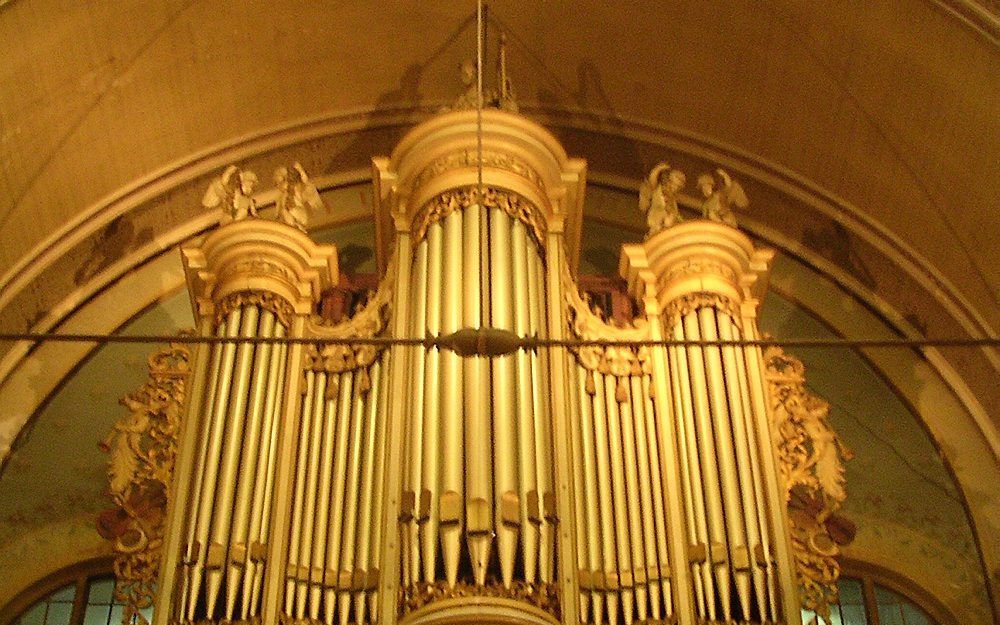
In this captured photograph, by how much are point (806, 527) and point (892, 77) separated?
104 inches

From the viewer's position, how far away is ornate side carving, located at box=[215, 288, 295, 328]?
7.02 m

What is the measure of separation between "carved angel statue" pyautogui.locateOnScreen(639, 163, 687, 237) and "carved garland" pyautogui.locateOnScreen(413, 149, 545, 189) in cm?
68

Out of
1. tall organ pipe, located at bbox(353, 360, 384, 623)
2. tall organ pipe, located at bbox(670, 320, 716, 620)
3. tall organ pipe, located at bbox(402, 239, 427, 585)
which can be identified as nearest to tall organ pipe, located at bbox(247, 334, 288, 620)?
tall organ pipe, located at bbox(353, 360, 384, 623)

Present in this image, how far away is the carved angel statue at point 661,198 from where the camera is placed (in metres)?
7.52

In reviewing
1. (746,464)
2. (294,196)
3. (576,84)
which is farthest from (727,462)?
(576,84)

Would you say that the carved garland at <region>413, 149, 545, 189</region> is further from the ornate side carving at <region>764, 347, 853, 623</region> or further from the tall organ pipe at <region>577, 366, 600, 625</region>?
the ornate side carving at <region>764, 347, 853, 623</region>

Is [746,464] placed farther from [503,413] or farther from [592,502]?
[503,413]

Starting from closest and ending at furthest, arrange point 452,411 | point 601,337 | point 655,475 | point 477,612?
point 477,612, point 452,411, point 655,475, point 601,337

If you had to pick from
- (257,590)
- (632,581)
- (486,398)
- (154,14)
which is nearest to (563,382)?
(486,398)

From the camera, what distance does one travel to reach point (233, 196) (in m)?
7.71

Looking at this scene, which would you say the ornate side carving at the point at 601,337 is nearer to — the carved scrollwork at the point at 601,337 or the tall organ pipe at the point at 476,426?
the carved scrollwork at the point at 601,337

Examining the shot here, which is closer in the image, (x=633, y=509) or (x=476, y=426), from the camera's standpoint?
(x=476, y=426)

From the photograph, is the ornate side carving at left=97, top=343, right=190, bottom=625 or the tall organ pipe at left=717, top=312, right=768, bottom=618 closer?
the tall organ pipe at left=717, top=312, right=768, bottom=618

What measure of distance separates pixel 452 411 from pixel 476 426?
0.16m
